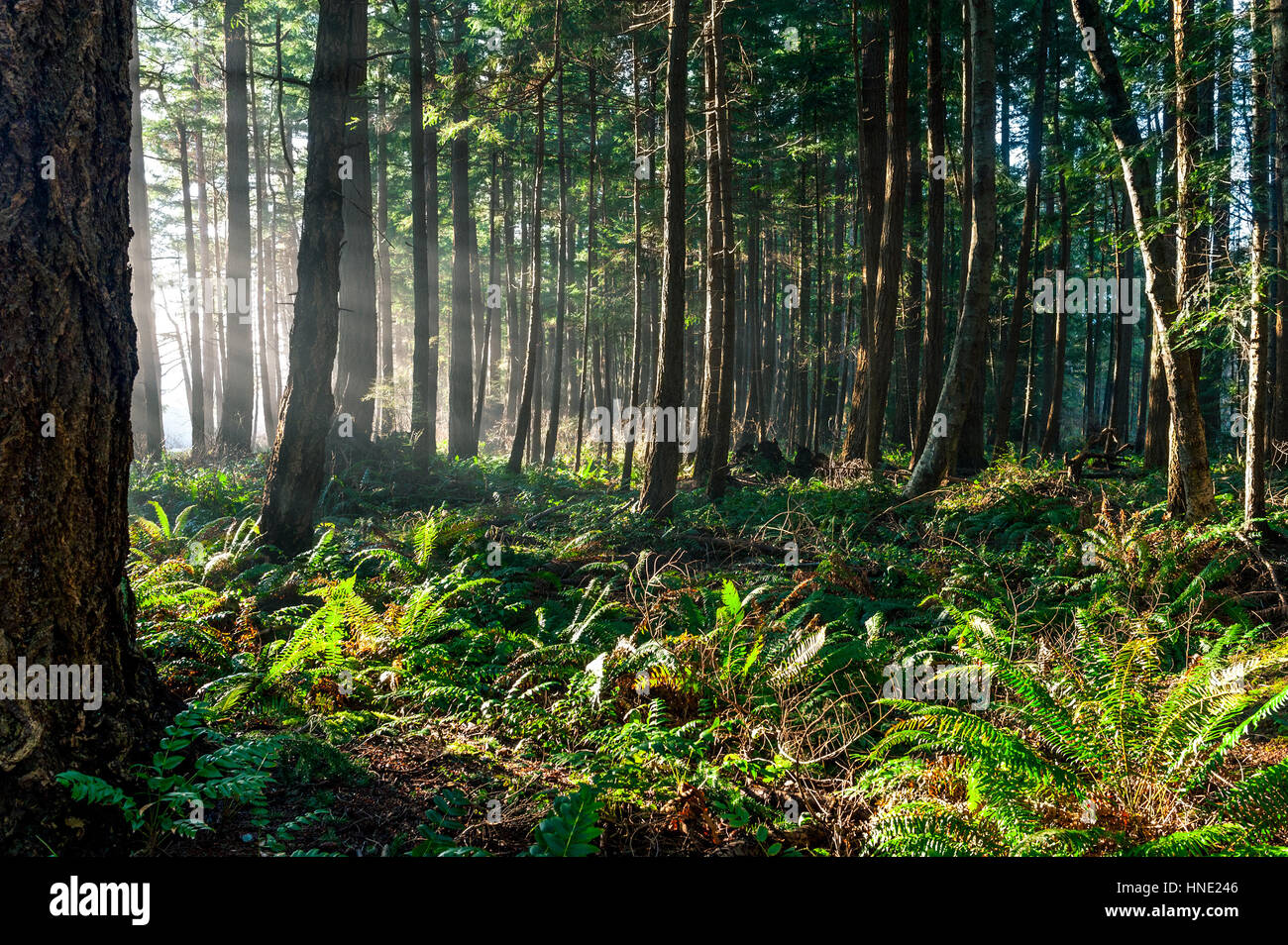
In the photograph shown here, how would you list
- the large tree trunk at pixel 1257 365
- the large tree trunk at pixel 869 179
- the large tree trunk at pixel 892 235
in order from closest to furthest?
the large tree trunk at pixel 1257 365 → the large tree trunk at pixel 892 235 → the large tree trunk at pixel 869 179

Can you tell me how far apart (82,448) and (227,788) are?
5.00ft

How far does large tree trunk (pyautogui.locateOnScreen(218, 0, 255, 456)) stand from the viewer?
56.3 ft

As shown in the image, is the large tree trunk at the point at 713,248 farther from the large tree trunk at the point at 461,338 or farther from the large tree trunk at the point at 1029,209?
the large tree trunk at the point at 461,338

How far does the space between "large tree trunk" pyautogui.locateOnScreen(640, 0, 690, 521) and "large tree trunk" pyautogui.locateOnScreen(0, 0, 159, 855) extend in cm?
730

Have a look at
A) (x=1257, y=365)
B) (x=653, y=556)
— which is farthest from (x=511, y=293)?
(x=1257, y=365)

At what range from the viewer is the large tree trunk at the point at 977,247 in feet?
34.2

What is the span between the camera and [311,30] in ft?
79.5

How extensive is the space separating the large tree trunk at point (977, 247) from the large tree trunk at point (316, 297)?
26.9 feet

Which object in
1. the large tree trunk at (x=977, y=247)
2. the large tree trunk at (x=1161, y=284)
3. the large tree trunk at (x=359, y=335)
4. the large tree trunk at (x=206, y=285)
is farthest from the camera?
the large tree trunk at (x=206, y=285)

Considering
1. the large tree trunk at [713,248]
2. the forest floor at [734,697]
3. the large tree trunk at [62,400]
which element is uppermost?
the large tree trunk at [713,248]

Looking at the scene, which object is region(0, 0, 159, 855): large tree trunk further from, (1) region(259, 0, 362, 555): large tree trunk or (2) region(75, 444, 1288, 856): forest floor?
(1) region(259, 0, 362, 555): large tree trunk

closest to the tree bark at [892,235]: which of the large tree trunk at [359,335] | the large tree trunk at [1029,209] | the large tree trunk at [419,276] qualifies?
the large tree trunk at [1029,209]
